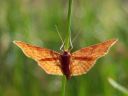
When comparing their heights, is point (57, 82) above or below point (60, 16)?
below

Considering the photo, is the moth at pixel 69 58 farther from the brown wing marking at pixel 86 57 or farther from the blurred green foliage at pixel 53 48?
the blurred green foliage at pixel 53 48

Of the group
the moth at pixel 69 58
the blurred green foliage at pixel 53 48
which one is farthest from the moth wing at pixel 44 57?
the blurred green foliage at pixel 53 48

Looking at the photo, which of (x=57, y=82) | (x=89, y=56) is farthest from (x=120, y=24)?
(x=89, y=56)

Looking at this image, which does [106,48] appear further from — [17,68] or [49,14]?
[49,14]

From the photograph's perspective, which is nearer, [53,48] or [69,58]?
[69,58]

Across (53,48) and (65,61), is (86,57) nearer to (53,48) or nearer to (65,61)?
(65,61)

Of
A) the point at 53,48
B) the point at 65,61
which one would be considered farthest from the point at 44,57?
the point at 53,48
